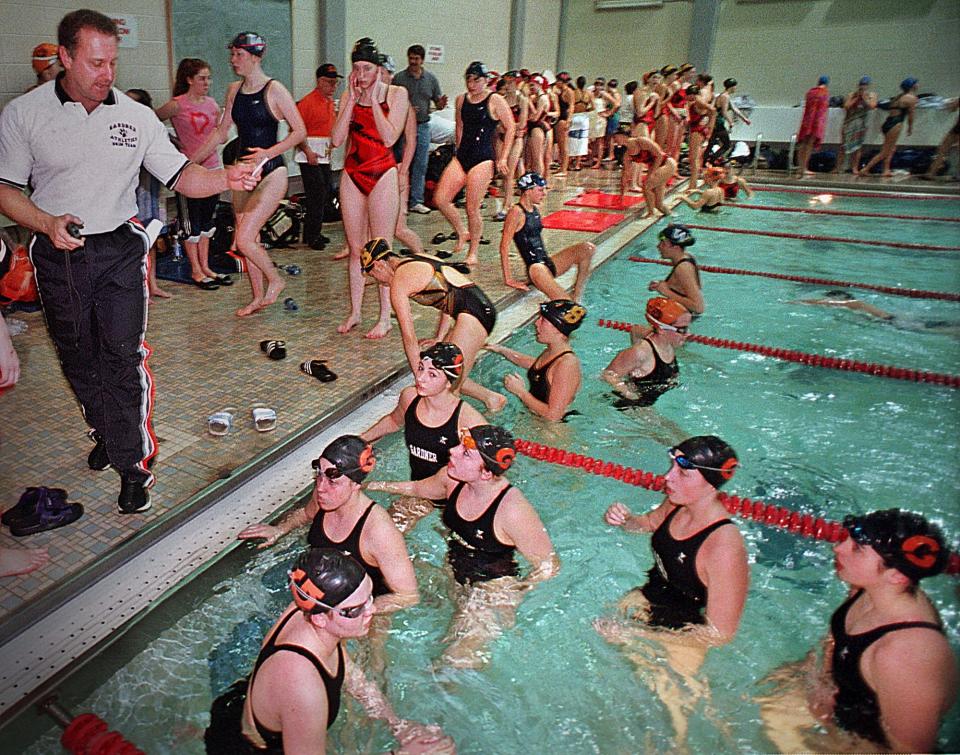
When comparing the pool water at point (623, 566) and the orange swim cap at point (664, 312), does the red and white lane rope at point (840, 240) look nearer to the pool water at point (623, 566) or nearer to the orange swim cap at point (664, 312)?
the pool water at point (623, 566)

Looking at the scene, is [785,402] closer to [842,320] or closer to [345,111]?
[842,320]

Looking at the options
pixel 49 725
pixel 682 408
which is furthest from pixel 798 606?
pixel 49 725

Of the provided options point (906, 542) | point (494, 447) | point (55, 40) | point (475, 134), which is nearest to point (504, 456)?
point (494, 447)

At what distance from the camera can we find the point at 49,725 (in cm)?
238

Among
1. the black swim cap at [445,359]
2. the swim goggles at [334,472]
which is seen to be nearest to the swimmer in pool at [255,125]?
the black swim cap at [445,359]

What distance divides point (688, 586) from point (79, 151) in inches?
111

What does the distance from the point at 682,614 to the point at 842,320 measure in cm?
543

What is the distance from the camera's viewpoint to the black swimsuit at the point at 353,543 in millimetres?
2736

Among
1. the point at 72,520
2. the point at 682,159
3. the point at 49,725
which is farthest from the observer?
the point at 682,159

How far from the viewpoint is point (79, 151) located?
9.05ft

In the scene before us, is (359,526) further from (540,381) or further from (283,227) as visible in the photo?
(283,227)

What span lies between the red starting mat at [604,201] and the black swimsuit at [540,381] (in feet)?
24.7

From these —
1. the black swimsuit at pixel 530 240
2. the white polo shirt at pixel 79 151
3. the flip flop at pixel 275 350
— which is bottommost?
the flip flop at pixel 275 350

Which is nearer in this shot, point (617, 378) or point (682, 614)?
point (682, 614)
